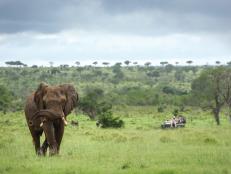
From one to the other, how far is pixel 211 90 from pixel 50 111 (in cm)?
3839

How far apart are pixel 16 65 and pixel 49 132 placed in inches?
6192

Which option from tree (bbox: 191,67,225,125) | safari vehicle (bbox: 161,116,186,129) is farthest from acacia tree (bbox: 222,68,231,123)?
safari vehicle (bbox: 161,116,186,129)

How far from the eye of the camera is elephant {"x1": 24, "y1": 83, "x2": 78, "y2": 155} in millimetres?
16469

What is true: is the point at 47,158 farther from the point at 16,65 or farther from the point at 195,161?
the point at 16,65

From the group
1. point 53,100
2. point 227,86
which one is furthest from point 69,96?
point 227,86

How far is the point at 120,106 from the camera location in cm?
8962

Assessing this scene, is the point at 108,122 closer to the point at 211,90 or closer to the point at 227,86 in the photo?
the point at 227,86

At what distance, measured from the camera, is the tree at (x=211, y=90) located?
48.6m

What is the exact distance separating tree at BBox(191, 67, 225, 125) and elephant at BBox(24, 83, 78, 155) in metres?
30.5

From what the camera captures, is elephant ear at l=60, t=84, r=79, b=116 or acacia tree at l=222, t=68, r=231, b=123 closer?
elephant ear at l=60, t=84, r=79, b=116

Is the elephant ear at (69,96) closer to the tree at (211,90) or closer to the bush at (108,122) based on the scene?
the bush at (108,122)

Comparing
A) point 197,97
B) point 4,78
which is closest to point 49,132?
point 197,97

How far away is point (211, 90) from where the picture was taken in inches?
2094

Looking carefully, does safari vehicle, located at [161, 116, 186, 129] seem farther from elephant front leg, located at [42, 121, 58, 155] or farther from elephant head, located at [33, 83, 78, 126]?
elephant front leg, located at [42, 121, 58, 155]
